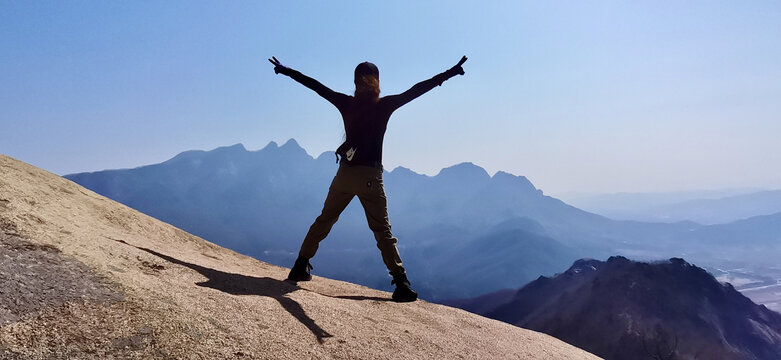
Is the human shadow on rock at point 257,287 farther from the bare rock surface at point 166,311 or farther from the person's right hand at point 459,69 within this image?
the person's right hand at point 459,69

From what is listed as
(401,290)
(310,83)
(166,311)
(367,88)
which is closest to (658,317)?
(401,290)

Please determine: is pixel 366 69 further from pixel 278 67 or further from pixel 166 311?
pixel 166 311

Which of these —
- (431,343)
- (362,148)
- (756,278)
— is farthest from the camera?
(756,278)

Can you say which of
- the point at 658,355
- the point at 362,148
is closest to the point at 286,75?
the point at 362,148

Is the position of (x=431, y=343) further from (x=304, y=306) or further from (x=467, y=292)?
(x=467, y=292)

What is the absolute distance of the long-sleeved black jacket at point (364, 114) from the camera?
229 inches

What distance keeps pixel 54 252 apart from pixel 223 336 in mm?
1748

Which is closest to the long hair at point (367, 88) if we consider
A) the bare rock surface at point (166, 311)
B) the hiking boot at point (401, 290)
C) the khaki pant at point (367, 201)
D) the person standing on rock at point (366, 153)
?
the person standing on rock at point (366, 153)

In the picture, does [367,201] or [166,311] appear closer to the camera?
A: [166,311]

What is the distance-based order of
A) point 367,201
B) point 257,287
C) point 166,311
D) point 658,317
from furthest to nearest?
point 658,317 → point 367,201 → point 257,287 → point 166,311

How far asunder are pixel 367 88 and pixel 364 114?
35 centimetres

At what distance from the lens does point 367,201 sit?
5.79 metres

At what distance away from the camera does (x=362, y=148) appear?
580 centimetres

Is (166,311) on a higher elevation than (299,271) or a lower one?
lower
